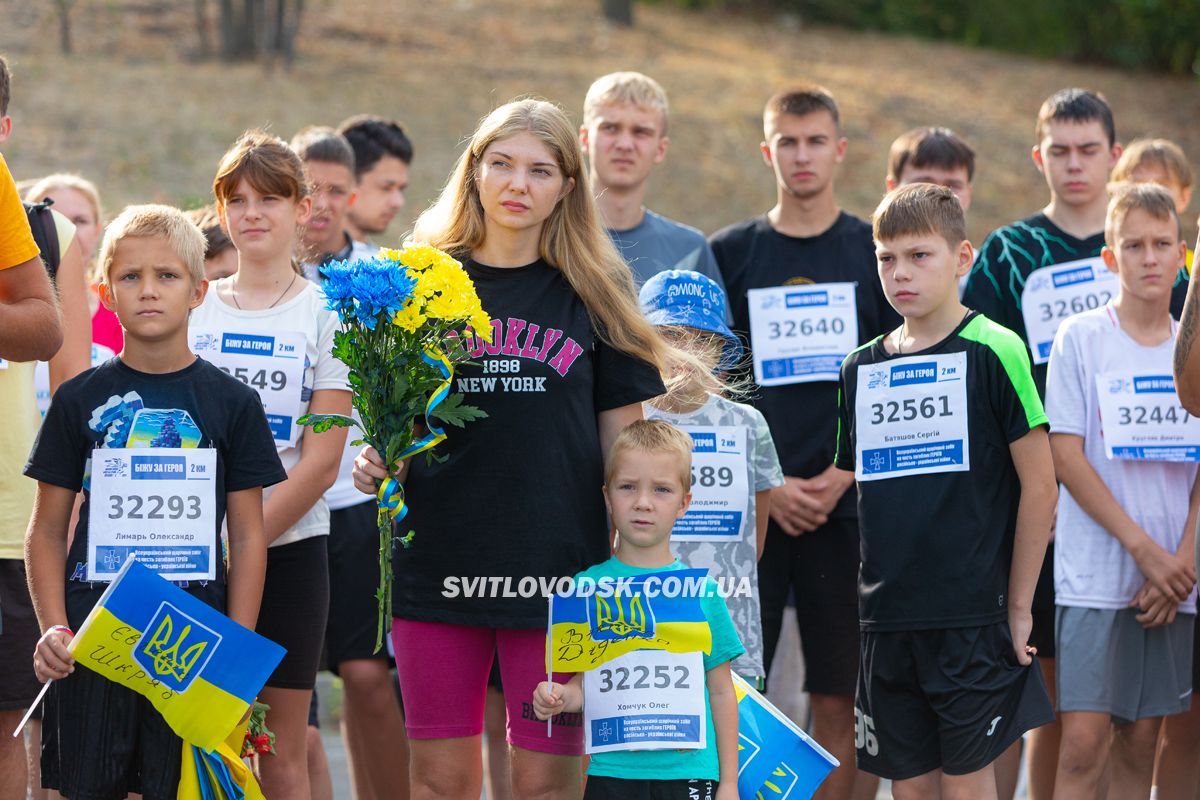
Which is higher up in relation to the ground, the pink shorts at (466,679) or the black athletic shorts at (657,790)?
the pink shorts at (466,679)

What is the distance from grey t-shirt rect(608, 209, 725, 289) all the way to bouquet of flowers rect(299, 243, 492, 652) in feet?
6.19

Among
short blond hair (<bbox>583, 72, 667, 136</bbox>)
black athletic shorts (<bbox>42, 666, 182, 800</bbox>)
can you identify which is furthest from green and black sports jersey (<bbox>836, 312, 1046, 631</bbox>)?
black athletic shorts (<bbox>42, 666, 182, 800</bbox>)

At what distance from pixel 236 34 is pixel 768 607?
14153mm

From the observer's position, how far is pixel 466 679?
4074 millimetres

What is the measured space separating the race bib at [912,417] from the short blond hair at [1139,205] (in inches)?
46.8

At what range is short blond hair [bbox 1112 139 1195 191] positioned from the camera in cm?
643

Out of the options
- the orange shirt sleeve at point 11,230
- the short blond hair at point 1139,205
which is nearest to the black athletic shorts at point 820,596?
the short blond hair at point 1139,205

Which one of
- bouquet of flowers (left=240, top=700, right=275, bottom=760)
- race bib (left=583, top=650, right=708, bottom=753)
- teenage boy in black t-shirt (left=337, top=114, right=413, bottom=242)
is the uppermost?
teenage boy in black t-shirt (left=337, top=114, right=413, bottom=242)

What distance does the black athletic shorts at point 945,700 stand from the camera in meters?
4.38

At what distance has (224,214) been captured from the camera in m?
5.06

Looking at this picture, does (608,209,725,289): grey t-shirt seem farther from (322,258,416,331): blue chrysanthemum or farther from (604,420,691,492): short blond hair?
(322,258,416,331): blue chrysanthemum

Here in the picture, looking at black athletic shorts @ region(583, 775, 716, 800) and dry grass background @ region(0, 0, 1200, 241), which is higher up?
dry grass background @ region(0, 0, 1200, 241)

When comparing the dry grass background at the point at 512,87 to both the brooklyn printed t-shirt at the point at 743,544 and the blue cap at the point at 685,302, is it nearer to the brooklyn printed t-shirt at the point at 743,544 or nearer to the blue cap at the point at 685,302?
the blue cap at the point at 685,302

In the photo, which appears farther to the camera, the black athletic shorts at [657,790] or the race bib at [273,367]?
the race bib at [273,367]
